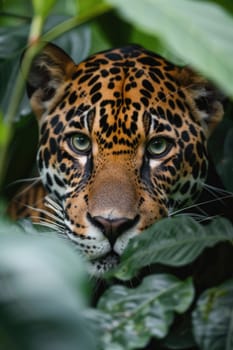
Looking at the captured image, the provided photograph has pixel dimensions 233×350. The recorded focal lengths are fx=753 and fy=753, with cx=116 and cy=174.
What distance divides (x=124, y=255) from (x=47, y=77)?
1253 mm

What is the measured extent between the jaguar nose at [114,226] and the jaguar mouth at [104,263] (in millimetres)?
50

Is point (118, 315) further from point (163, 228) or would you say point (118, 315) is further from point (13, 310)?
point (13, 310)

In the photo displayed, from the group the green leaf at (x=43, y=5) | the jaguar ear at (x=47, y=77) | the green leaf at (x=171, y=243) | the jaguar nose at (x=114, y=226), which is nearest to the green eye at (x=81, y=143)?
the jaguar ear at (x=47, y=77)

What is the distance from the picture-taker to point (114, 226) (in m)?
2.37

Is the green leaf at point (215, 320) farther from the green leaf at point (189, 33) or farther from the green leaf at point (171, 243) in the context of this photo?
the green leaf at point (189, 33)

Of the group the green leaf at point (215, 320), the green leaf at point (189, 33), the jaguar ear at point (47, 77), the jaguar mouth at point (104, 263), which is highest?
the green leaf at point (189, 33)

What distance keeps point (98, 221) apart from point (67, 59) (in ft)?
2.35

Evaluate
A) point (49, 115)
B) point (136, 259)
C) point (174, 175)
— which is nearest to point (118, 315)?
point (136, 259)

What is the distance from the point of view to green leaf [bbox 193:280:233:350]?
1643mm

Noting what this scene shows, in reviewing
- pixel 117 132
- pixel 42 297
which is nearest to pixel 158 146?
pixel 117 132

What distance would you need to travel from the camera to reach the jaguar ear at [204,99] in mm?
2771

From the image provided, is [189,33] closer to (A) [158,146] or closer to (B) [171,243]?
(B) [171,243]

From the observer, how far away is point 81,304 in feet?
2.73

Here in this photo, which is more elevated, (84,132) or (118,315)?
(84,132)
